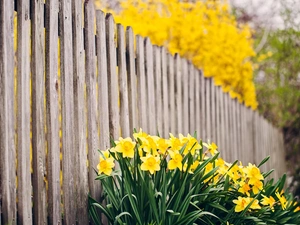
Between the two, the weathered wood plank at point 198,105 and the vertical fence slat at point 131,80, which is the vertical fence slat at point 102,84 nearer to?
the vertical fence slat at point 131,80

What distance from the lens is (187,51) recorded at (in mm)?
9203

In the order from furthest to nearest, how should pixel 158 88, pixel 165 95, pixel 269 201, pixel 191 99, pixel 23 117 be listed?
pixel 191 99, pixel 165 95, pixel 158 88, pixel 269 201, pixel 23 117

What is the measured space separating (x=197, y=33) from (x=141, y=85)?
535 cm

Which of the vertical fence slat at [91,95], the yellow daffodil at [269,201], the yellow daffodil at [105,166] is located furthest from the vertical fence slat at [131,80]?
the yellow daffodil at [269,201]

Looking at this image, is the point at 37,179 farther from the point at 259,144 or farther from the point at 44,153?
the point at 259,144

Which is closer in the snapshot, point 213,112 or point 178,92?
point 178,92

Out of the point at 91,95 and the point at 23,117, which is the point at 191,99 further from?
the point at 23,117

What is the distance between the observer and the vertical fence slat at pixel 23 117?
Answer: 2326 mm

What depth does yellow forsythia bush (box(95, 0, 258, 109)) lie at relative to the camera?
887cm

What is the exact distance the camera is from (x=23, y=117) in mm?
2367

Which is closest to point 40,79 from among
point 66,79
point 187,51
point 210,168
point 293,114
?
point 66,79

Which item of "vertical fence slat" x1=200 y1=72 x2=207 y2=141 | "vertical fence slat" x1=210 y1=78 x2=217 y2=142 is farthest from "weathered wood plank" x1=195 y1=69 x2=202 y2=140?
"vertical fence slat" x1=210 y1=78 x2=217 y2=142

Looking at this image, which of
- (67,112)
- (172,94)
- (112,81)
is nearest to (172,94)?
(172,94)

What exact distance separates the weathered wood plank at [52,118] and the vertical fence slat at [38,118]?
45 millimetres
